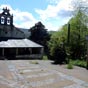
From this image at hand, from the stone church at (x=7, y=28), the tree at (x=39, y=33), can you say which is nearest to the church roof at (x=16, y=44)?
the stone church at (x=7, y=28)

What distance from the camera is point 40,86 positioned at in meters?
13.2

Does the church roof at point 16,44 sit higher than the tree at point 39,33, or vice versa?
the tree at point 39,33

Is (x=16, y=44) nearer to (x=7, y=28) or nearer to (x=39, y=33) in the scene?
(x=7, y=28)

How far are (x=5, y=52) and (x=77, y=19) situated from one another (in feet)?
52.2

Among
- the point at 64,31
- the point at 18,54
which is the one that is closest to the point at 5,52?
the point at 18,54

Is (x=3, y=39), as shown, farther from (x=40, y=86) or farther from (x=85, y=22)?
(x=40, y=86)

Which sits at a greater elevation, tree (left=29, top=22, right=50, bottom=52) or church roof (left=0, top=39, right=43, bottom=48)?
tree (left=29, top=22, right=50, bottom=52)

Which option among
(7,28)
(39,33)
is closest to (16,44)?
(7,28)

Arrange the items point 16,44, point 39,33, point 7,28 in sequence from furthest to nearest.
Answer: point 39,33 < point 7,28 < point 16,44

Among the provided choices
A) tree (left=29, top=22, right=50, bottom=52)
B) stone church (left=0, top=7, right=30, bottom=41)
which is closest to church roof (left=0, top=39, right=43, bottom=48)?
stone church (left=0, top=7, right=30, bottom=41)

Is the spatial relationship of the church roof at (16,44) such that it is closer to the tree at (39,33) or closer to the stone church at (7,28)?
the stone church at (7,28)

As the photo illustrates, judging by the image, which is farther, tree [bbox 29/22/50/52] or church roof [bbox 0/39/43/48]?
tree [bbox 29/22/50/52]

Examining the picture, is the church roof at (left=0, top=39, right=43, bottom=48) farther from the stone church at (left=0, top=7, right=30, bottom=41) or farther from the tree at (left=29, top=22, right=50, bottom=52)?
the tree at (left=29, top=22, right=50, bottom=52)

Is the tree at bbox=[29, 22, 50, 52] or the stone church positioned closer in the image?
the stone church
